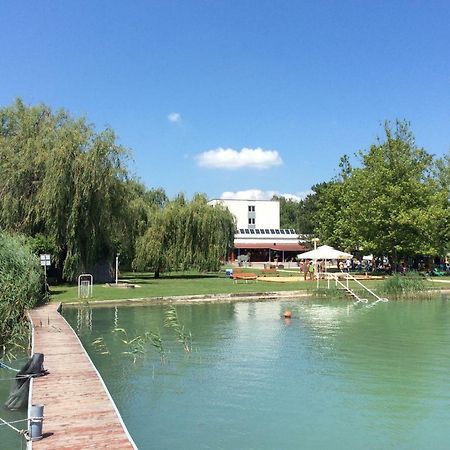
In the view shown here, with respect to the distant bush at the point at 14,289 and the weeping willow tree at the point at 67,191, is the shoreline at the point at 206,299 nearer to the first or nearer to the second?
the distant bush at the point at 14,289

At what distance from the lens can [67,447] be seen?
21.7 feet

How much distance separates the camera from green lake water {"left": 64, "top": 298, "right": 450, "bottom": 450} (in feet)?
27.7

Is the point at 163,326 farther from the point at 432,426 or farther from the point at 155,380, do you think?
the point at 432,426

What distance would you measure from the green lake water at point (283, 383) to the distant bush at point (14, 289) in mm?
1784

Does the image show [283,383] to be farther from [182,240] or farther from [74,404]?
[182,240]

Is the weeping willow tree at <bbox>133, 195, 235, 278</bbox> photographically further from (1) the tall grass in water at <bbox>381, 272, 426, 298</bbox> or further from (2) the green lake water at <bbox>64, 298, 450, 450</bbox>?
(2) the green lake water at <bbox>64, 298, 450, 450</bbox>

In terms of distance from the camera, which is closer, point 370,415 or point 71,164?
point 370,415

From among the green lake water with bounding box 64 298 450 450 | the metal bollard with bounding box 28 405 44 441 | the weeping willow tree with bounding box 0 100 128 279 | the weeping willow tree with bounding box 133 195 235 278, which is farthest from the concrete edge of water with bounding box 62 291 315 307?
the metal bollard with bounding box 28 405 44 441

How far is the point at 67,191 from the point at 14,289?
41.5 ft

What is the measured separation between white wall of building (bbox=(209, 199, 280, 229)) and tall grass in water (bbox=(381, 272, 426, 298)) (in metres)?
62.2

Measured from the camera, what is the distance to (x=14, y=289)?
16625mm

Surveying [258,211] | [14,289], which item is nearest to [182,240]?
[14,289]

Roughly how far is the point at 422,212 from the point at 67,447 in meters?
38.2

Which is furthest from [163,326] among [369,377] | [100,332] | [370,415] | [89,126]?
→ [89,126]
